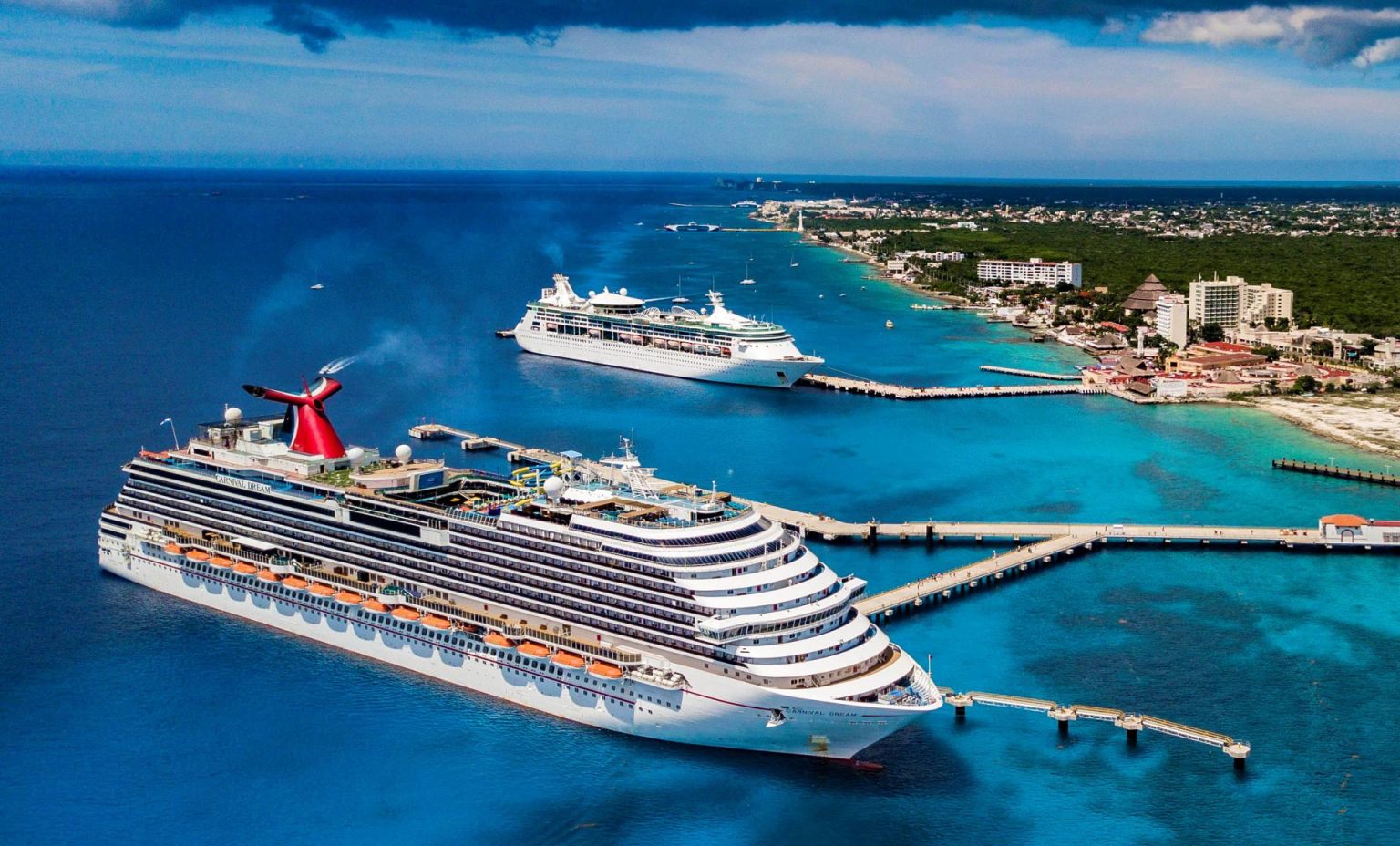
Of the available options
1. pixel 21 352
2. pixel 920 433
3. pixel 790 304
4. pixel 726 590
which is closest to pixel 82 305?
pixel 21 352

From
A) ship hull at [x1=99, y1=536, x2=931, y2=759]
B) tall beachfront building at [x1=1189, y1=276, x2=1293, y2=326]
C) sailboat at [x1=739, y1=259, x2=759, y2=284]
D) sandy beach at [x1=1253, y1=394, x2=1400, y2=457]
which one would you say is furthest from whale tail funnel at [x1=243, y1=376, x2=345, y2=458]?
sailboat at [x1=739, y1=259, x2=759, y2=284]

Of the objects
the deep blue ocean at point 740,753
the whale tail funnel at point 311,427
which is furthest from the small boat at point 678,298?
the whale tail funnel at point 311,427

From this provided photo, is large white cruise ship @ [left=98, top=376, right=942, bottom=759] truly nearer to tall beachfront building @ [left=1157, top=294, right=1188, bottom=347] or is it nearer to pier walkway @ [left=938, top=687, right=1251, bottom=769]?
pier walkway @ [left=938, top=687, right=1251, bottom=769]

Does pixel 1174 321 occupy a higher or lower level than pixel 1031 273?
lower

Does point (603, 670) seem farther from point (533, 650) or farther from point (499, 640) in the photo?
point (499, 640)

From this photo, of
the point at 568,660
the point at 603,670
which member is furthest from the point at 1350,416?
the point at 568,660

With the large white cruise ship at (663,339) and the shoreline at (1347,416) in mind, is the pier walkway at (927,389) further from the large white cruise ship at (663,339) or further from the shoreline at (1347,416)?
the shoreline at (1347,416)

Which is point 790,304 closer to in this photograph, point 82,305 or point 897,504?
point 82,305
